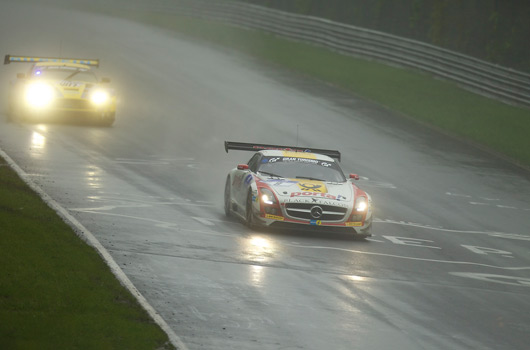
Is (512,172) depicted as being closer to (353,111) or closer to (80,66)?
(353,111)

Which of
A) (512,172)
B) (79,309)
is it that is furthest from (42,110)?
(79,309)

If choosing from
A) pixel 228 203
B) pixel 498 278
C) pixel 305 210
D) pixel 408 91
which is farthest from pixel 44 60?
pixel 498 278

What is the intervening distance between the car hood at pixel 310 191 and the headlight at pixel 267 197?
0.31 feet

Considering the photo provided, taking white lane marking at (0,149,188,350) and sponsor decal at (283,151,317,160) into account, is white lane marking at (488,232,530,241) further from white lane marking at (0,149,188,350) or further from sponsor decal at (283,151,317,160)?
white lane marking at (0,149,188,350)

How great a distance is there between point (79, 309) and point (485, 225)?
1092 centimetres

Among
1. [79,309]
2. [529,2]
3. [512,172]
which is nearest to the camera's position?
[79,309]

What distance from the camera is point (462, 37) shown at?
126 ft

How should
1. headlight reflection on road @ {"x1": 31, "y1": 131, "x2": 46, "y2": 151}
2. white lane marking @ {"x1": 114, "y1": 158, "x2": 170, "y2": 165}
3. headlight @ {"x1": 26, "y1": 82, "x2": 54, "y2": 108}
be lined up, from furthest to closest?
headlight @ {"x1": 26, "y1": 82, "x2": 54, "y2": 108}, headlight reflection on road @ {"x1": 31, "y1": 131, "x2": 46, "y2": 151}, white lane marking @ {"x1": 114, "y1": 158, "x2": 170, "y2": 165}

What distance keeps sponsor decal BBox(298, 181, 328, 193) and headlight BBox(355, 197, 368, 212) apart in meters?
0.53

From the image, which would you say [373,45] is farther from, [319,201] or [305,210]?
[305,210]

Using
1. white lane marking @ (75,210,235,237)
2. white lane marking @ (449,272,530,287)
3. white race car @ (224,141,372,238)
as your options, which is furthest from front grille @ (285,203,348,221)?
white lane marking @ (449,272,530,287)

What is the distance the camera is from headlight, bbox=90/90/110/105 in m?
26.4

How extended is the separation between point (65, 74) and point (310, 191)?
13.0 meters

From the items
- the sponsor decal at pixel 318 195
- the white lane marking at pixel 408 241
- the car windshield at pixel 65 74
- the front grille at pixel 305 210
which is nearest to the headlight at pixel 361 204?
the sponsor decal at pixel 318 195
